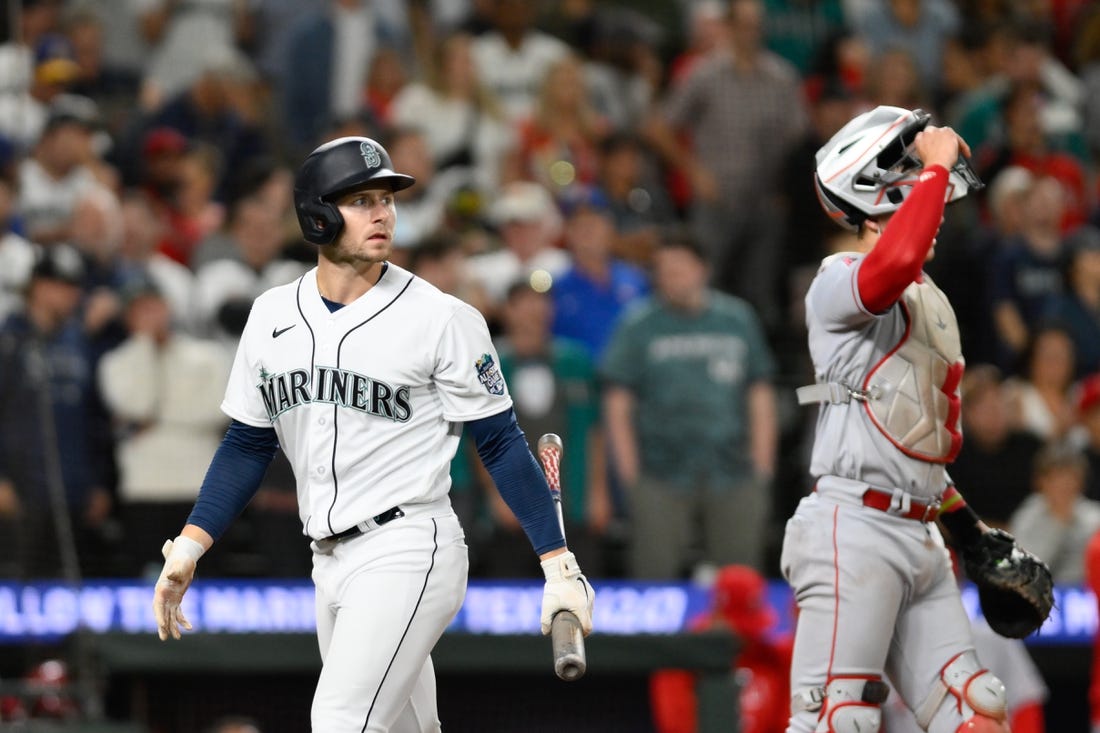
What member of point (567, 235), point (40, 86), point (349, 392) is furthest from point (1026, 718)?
point (40, 86)

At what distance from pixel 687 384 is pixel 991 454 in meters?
1.72

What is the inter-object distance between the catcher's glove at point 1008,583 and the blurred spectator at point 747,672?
2.58 m

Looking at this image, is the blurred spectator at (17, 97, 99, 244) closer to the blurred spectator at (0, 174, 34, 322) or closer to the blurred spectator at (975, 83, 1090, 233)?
the blurred spectator at (0, 174, 34, 322)

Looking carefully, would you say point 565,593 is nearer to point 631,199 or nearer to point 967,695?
point 967,695

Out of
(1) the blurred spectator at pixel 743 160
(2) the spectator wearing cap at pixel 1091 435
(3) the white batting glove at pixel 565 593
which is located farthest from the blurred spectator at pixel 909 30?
(3) the white batting glove at pixel 565 593

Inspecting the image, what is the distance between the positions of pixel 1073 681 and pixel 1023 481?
3.79ft

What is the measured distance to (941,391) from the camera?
5043mm

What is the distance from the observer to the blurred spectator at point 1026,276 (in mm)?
10695

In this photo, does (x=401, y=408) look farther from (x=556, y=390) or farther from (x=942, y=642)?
(x=556, y=390)

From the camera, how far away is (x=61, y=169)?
1010cm

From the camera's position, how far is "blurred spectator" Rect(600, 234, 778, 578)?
9203 millimetres

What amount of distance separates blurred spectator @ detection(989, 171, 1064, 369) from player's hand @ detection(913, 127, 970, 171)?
19.3ft

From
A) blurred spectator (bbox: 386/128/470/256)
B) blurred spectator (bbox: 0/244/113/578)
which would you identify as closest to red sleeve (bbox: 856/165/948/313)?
blurred spectator (bbox: 0/244/113/578)

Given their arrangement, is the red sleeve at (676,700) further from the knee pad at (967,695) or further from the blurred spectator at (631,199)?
the blurred spectator at (631,199)
